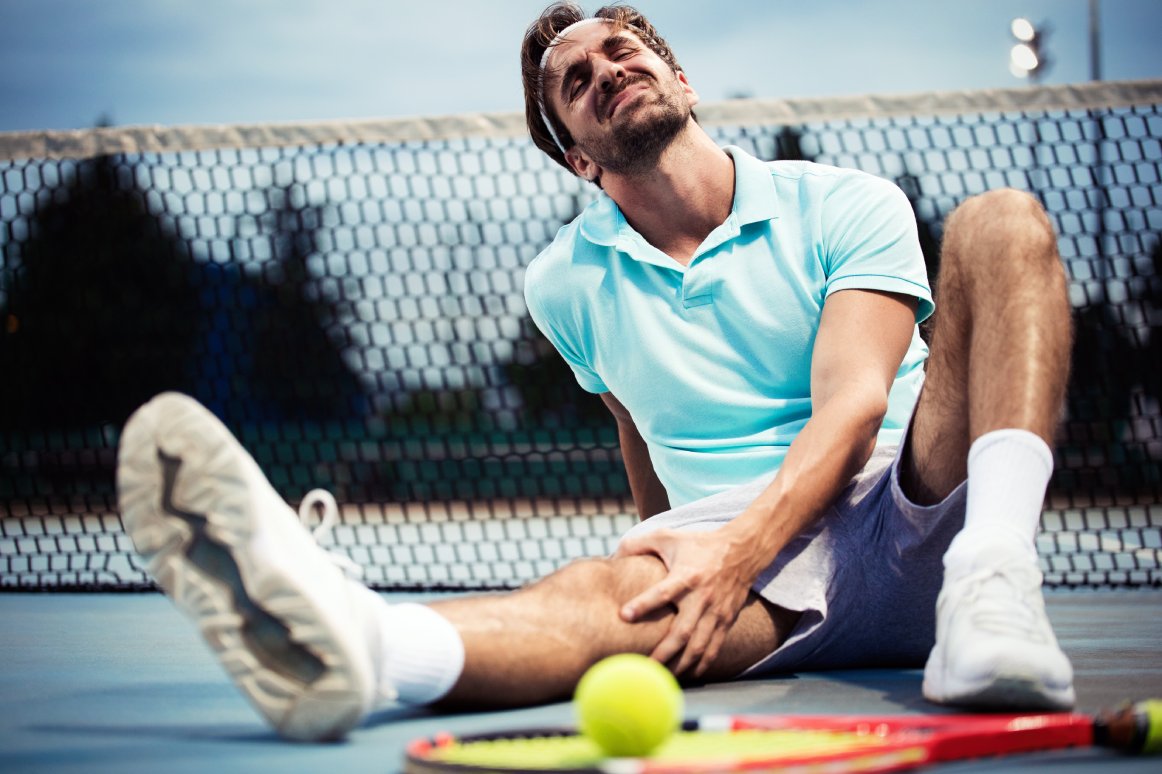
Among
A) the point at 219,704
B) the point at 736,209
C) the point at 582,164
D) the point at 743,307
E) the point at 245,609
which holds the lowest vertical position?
the point at 219,704

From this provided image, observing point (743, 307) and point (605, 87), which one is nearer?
point (743, 307)

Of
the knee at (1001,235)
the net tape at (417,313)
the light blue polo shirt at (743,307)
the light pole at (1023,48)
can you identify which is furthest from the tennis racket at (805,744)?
the light pole at (1023,48)

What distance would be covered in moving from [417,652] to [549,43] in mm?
1652

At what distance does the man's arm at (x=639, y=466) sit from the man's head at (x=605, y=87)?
21.5 inches

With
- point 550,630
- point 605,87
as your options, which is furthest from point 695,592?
point 605,87

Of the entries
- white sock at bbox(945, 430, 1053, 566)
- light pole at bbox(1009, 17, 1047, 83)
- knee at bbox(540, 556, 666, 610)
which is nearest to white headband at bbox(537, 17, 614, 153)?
knee at bbox(540, 556, 666, 610)

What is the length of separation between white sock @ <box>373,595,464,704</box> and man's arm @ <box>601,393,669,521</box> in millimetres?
1156

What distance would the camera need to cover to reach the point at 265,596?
5.22 ft

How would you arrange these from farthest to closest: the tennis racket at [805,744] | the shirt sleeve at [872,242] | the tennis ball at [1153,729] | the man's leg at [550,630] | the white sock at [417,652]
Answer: the shirt sleeve at [872,242] → the man's leg at [550,630] → the white sock at [417,652] → the tennis ball at [1153,729] → the tennis racket at [805,744]

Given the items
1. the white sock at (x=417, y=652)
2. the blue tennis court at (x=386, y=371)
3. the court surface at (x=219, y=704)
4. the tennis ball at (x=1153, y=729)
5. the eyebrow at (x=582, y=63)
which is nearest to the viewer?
the tennis ball at (x=1153, y=729)

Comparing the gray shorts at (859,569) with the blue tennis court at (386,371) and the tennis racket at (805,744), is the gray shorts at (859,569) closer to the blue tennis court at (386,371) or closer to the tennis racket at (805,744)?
the blue tennis court at (386,371)

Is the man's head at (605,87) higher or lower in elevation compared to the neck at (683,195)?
higher

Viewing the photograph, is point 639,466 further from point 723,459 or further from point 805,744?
point 805,744

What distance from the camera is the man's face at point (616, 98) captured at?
8.61 feet
